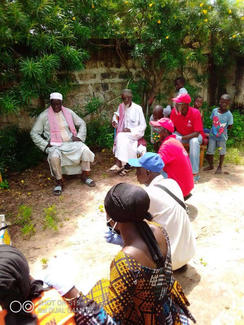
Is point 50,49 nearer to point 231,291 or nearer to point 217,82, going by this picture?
point 231,291

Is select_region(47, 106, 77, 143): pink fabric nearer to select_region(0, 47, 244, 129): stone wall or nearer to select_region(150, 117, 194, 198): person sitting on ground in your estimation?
select_region(0, 47, 244, 129): stone wall

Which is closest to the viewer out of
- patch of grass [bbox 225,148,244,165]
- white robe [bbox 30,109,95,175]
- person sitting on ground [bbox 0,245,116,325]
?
person sitting on ground [bbox 0,245,116,325]

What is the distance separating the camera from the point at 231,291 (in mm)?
2500

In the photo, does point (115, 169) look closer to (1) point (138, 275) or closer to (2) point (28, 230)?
(2) point (28, 230)

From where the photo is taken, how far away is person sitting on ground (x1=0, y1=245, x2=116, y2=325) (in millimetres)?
1235

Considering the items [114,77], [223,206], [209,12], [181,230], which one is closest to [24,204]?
[181,230]

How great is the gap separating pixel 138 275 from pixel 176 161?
2.22 meters

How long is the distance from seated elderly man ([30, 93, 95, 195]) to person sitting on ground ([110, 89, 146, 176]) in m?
0.65

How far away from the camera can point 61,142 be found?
4898 mm

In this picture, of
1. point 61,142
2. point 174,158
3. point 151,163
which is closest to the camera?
point 151,163

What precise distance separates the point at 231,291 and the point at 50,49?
459 cm

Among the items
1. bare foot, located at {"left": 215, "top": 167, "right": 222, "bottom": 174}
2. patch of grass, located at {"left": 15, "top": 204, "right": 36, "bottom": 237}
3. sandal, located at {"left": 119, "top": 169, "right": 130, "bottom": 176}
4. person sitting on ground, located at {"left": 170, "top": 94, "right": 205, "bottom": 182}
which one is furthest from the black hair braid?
bare foot, located at {"left": 215, "top": 167, "right": 222, "bottom": 174}

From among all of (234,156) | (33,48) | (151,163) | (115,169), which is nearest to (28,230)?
(151,163)

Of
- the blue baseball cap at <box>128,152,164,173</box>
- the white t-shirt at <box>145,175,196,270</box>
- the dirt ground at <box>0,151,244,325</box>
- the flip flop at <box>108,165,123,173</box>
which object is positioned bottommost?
the dirt ground at <box>0,151,244,325</box>
